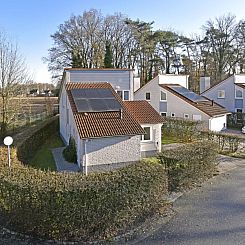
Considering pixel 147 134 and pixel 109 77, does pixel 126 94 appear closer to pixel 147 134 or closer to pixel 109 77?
pixel 109 77

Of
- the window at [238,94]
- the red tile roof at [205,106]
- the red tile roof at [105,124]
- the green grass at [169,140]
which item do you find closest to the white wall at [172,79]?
the red tile roof at [205,106]

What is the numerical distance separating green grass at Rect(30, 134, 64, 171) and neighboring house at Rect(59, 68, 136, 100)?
5013mm

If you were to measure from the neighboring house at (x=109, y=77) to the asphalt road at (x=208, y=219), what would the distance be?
43.3ft

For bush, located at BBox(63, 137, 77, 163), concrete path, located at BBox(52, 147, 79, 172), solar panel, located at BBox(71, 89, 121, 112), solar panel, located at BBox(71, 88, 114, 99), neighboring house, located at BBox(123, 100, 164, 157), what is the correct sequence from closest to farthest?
concrete path, located at BBox(52, 147, 79, 172), solar panel, located at BBox(71, 89, 121, 112), bush, located at BBox(63, 137, 77, 163), solar panel, located at BBox(71, 88, 114, 99), neighboring house, located at BBox(123, 100, 164, 157)

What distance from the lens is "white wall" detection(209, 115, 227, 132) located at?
26.5 m

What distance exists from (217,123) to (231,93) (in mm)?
6955

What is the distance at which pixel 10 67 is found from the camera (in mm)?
26172

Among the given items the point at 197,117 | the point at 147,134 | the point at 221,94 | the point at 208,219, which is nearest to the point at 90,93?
the point at 147,134

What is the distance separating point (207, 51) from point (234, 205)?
44.2m

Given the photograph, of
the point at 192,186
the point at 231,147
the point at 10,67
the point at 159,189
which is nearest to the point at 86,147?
the point at 192,186

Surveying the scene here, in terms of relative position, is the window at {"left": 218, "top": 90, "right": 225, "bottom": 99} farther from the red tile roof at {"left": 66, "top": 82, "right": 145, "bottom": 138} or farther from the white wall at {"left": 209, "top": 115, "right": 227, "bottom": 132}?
the red tile roof at {"left": 66, "top": 82, "right": 145, "bottom": 138}

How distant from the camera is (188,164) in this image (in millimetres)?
11391

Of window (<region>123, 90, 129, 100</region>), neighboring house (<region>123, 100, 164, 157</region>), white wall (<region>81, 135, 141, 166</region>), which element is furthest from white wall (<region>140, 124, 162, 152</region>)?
window (<region>123, 90, 129, 100</region>)

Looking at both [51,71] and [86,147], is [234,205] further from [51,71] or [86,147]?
[51,71]
